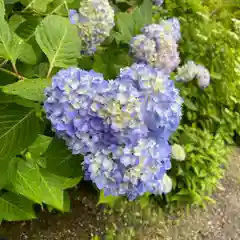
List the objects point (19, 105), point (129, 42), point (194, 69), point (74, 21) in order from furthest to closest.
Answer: point (194, 69)
point (129, 42)
point (74, 21)
point (19, 105)

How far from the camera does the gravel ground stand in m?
2.05

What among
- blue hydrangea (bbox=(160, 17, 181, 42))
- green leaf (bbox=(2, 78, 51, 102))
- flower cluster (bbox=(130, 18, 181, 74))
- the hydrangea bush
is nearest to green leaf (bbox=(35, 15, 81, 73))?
the hydrangea bush

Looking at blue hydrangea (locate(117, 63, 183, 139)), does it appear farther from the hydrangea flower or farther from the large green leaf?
the hydrangea flower

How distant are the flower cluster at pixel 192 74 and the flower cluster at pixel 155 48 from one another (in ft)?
2.04

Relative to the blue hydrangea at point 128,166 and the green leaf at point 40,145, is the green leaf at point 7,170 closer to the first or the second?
the green leaf at point 40,145

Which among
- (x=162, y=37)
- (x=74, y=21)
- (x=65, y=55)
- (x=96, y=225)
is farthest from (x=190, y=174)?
(x=65, y=55)

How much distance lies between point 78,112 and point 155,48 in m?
0.57

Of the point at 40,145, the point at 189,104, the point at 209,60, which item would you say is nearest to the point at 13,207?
the point at 40,145

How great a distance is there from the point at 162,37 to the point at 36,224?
1102mm

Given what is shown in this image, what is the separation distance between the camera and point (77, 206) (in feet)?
7.17

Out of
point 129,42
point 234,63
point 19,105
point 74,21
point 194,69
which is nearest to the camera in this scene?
point 19,105

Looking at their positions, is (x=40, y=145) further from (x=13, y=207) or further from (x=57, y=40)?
(x=13, y=207)

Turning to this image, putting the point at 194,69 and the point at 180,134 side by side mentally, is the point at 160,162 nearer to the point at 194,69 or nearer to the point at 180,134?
the point at 194,69

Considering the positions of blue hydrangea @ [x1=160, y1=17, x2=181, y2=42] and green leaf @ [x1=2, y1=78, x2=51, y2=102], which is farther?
blue hydrangea @ [x1=160, y1=17, x2=181, y2=42]
